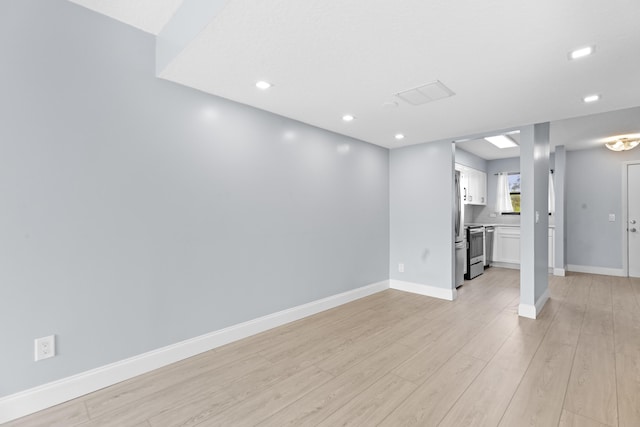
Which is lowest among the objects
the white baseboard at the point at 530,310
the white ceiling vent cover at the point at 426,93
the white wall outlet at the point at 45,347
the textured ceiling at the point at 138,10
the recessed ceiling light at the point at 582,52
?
the white baseboard at the point at 530,310

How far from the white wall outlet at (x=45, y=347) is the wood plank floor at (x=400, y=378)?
340mm

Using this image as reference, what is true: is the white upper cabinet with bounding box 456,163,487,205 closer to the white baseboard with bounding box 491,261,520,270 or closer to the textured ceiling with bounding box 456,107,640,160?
the textured ceiling with bounding box 456,107,640,160

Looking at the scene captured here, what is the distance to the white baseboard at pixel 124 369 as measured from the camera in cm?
178

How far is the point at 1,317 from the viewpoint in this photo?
67.7 inches

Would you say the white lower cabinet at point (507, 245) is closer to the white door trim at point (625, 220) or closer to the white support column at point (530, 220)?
the white door trim at point (625, 220)

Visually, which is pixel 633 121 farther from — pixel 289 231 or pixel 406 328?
pixel 289 231

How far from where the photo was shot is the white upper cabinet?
19.2ft

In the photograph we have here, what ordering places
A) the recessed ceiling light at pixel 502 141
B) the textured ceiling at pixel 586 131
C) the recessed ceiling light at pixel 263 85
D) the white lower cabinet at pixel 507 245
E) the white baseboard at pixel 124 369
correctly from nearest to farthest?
the white baseboard at pixel 124 369, the recessed ceiling light at pixel 263 85, the textured ceiling at pixel 586 131, the recessed ceiling light at pixel 502 141, the white lower cabinet at pixel 507 245

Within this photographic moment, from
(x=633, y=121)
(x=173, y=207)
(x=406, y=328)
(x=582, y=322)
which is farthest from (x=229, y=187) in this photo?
(x=633, y=121)

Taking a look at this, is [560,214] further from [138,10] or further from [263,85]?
[138,10]

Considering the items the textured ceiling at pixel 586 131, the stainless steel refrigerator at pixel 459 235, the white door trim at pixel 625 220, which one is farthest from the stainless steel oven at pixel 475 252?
the white door trim at pixel 625 220

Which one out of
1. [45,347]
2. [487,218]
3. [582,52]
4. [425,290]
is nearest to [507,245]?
[487,218]

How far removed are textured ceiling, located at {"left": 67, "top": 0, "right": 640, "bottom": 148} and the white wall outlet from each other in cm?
203

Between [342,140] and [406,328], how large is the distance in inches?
99.3
